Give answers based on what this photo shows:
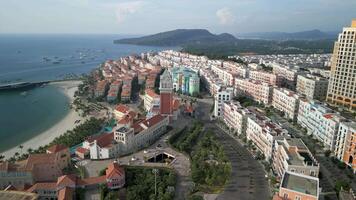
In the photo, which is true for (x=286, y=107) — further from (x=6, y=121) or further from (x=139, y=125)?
(x=6, y=121)

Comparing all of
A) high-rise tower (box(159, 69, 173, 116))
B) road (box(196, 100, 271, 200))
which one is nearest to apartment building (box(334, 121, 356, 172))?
road (box(196, 100, 271, 200))

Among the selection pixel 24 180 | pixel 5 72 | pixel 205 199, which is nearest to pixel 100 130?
pixel 24 180

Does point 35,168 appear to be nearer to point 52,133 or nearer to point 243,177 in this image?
Answer: point 52,133

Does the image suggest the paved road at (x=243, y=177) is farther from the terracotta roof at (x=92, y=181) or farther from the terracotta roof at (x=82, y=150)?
the terracotta roof at (x=82, y=150)

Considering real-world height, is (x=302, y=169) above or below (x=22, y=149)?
above

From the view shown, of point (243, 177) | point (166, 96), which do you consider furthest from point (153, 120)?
point (243, 177)

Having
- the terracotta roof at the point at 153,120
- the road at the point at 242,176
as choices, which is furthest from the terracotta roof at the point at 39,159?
the road at the point at 242,176
